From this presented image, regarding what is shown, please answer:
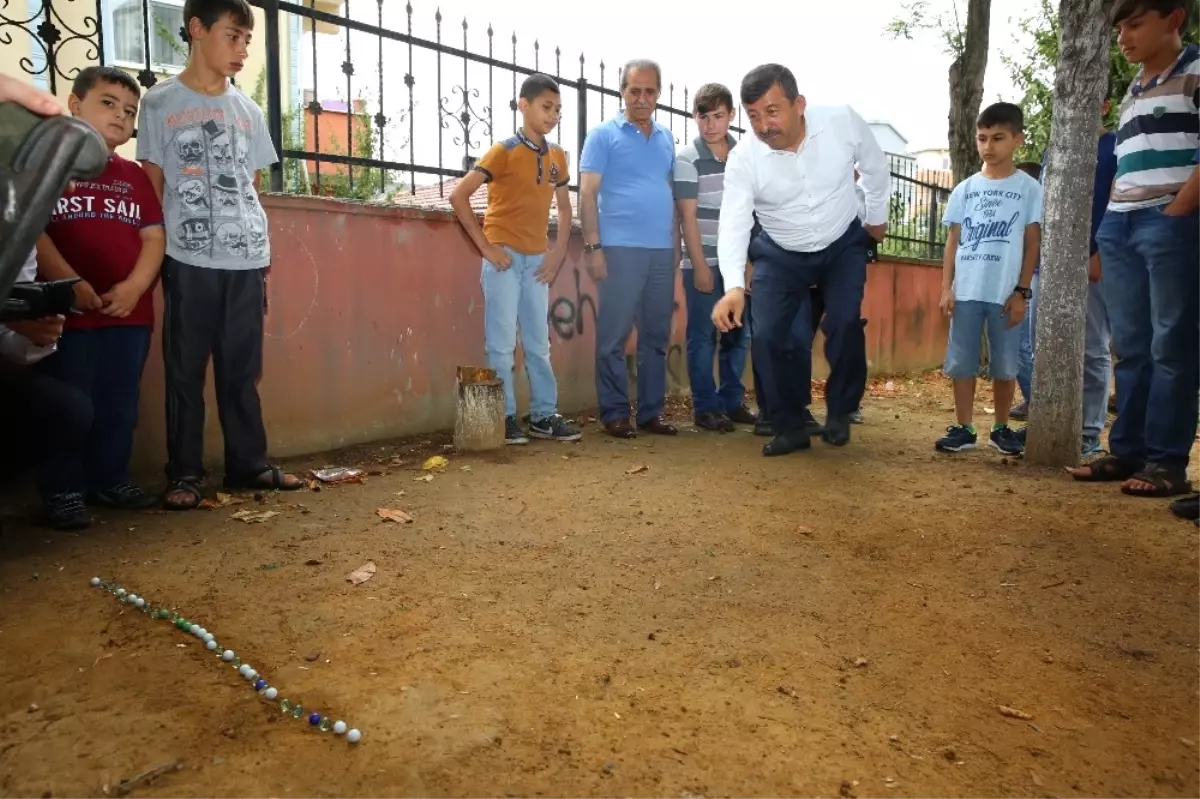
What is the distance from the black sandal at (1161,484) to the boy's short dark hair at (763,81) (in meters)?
2.28

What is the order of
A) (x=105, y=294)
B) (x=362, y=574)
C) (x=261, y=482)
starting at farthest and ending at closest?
(x=261, y=482)
(x=105, y=294)
(x=362, y=574)

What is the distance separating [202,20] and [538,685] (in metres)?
2.99

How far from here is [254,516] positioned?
3.30m

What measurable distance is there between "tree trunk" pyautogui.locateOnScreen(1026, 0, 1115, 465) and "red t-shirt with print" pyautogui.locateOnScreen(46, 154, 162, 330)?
394 centimetres

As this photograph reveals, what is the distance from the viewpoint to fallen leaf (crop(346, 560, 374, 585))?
259 cm

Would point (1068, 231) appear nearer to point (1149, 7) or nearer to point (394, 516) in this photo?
A: point (1149, 7)

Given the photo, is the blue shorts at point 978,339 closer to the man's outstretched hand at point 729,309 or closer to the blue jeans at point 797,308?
the blue jeans at point 797,308

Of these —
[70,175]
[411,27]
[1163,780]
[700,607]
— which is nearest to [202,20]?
[411,27]

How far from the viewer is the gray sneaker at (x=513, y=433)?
15.5ft

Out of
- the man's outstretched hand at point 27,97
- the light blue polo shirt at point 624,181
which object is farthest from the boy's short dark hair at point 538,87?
the man's outstretched hand at point 27,97

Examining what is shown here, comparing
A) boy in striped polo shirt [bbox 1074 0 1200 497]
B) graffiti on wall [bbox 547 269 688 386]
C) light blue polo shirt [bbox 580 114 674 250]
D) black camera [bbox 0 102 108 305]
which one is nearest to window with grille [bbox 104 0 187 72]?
graffiti on wall [bbox 547 269 688 386]

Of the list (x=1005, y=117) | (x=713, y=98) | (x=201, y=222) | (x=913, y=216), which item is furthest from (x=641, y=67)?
(x=913, y=216)

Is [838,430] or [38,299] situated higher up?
[38,299]

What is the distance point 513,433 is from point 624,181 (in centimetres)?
Result: 157
